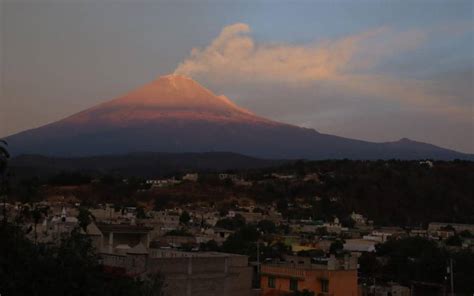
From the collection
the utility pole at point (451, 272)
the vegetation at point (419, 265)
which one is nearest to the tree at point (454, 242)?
the vegetation at point (419, 265)

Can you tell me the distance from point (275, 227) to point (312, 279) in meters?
23.0

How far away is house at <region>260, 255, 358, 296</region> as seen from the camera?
21.3 metres

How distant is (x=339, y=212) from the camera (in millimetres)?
60344

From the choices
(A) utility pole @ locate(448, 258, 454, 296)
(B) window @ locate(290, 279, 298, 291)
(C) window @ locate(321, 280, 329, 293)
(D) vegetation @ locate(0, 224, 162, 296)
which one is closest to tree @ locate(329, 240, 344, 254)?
(A) utility pole @ locate(448, 258, 454, 296)

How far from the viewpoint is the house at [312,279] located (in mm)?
21297

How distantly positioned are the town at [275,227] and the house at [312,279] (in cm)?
3

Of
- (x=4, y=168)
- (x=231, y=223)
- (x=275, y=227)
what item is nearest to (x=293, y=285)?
(x=4, y=168)

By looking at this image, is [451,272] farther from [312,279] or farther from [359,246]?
[359,246]

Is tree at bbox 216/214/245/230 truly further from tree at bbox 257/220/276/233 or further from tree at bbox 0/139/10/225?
tree at bbox 0/139/10/225

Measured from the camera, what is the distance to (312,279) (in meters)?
21.4

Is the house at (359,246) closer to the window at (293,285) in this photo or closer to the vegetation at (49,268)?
the window at (293,285)

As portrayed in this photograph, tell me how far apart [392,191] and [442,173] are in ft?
36.0

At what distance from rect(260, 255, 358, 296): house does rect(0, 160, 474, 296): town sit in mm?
31

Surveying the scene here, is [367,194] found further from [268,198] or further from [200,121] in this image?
[200,121]
